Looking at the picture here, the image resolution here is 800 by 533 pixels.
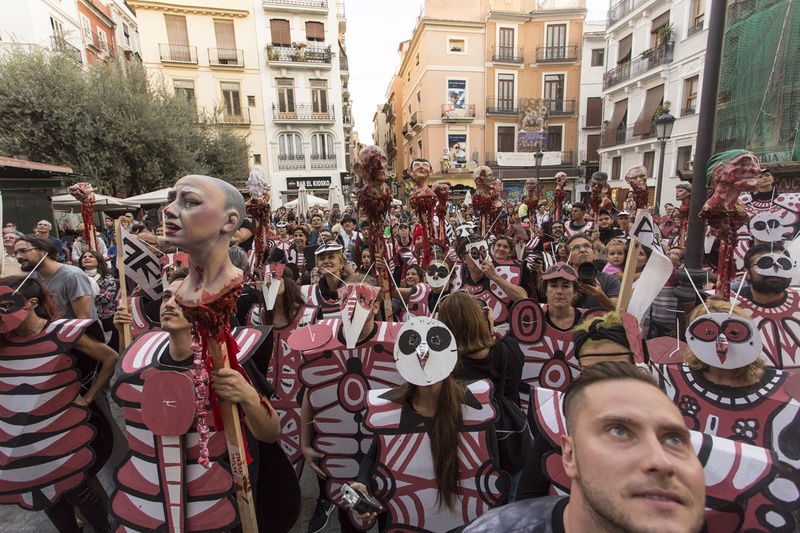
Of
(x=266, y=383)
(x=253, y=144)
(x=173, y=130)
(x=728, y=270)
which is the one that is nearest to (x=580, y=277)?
(x=728, y=270)

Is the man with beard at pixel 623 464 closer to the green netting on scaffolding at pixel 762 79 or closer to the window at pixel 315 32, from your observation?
the green netting on scaffolding at pixel 762 79

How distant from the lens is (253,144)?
25719 millimetres

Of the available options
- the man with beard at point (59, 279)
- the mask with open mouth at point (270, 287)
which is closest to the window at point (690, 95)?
the mask with open mouth at point (270, 287)

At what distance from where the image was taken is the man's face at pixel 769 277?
2.72 metres

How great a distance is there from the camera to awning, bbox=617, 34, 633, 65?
21428mm

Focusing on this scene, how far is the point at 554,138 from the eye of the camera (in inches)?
1158

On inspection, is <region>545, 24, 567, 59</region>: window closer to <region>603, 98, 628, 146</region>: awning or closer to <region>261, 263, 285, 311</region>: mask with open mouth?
<region>603, 98, 628, 146</region>: awning

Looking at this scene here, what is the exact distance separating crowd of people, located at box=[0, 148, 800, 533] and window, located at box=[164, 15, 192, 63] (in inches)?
1049

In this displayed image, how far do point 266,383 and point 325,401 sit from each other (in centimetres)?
54

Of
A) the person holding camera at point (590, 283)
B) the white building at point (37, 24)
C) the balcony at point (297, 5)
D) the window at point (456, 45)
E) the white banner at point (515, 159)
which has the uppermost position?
the balcony at point (297, 5)

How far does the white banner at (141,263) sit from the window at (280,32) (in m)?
27.2

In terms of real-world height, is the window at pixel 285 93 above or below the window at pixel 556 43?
below

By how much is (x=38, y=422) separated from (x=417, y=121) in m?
31.4

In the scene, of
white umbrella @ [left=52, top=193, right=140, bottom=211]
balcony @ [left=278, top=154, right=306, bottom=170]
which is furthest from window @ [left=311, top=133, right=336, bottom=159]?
white umbrella @ [left=52, top=193, right=140, bottom=211]
